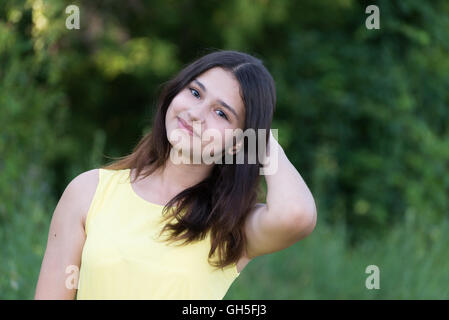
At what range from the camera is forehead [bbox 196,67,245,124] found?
199 cm

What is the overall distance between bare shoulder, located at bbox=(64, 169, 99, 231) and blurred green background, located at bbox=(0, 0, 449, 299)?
246 centimetres

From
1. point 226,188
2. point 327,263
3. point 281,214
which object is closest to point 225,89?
point 226,188

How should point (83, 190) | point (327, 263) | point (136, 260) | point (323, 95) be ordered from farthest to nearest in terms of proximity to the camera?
point (323, 95) → point (327, 263) → point (83, 190) → point (136, 260)

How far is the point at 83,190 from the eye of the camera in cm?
200

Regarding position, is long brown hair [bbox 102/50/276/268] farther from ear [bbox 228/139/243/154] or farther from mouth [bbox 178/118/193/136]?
mouth [bbox 178/118/193/136]

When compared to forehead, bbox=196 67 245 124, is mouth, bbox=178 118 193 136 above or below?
below

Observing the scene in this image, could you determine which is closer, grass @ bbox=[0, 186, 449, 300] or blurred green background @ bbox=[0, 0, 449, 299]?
grass @ bbox=[0, 186, 449, 300]

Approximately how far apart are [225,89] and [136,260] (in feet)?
1.96

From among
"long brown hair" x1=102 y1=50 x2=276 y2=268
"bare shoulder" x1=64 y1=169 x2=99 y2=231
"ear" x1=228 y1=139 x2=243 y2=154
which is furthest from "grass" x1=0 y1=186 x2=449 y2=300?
"ear" x1=228 y1=139 x2=243 y2=154

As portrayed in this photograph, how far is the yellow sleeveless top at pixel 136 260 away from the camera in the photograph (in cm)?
187

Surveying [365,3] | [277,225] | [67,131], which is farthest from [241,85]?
[365,3]

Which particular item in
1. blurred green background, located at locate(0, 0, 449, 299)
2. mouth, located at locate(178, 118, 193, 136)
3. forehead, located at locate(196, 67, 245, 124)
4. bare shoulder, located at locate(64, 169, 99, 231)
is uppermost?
blurred green background, located at locate(0, 0, 449, 299)

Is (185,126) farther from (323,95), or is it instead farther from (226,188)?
(323,95)
